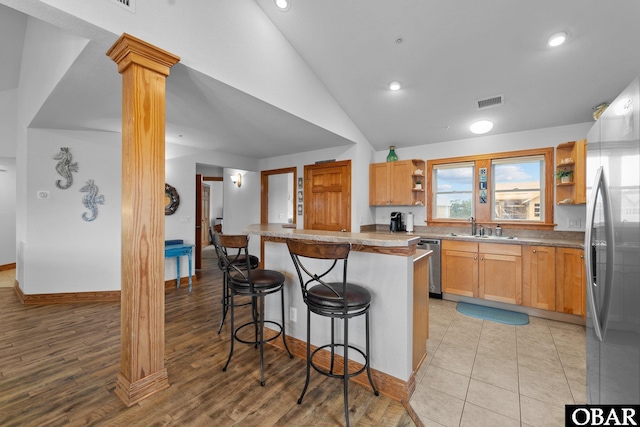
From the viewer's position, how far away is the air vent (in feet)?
11.0

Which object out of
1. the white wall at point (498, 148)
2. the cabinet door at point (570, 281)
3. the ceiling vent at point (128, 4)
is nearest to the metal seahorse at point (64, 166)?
the ceiling vent at point (128, 4)

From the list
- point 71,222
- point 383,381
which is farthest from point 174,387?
point 71,222

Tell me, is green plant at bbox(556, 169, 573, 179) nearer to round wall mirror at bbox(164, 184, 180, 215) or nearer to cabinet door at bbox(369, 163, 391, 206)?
cabinet door at bbox(369, 163, 391, 206)

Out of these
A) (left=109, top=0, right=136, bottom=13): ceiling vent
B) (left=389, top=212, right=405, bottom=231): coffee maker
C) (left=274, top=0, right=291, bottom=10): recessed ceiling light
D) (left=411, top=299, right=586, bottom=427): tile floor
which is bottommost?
(left=411, top=299, right=586, bottom=427): tile floor

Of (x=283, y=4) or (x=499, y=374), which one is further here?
(x=283, y=4)

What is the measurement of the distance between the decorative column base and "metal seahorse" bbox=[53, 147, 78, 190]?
11.1 feet

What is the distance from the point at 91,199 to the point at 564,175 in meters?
6.52

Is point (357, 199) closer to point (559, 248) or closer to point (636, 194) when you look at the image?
point (559, 248)

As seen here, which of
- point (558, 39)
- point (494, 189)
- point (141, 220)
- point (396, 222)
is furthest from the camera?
point (396, 222)

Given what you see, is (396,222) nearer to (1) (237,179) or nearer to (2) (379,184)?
(2) (379,184)

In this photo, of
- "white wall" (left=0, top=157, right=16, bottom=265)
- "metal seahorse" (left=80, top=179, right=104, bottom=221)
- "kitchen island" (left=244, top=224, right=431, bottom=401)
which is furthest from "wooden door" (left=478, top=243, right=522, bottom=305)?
"white wall" (left=0, top=157, right=16, bottom=265)

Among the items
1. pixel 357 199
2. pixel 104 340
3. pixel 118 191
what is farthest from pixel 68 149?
pixel 357 199

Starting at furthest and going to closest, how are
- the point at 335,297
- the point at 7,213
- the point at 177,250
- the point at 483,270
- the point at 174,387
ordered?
the point at 7,213
the point at 177,250
the point at 483,270
the point at 174,387
the point at 335,297

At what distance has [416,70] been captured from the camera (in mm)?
3170
